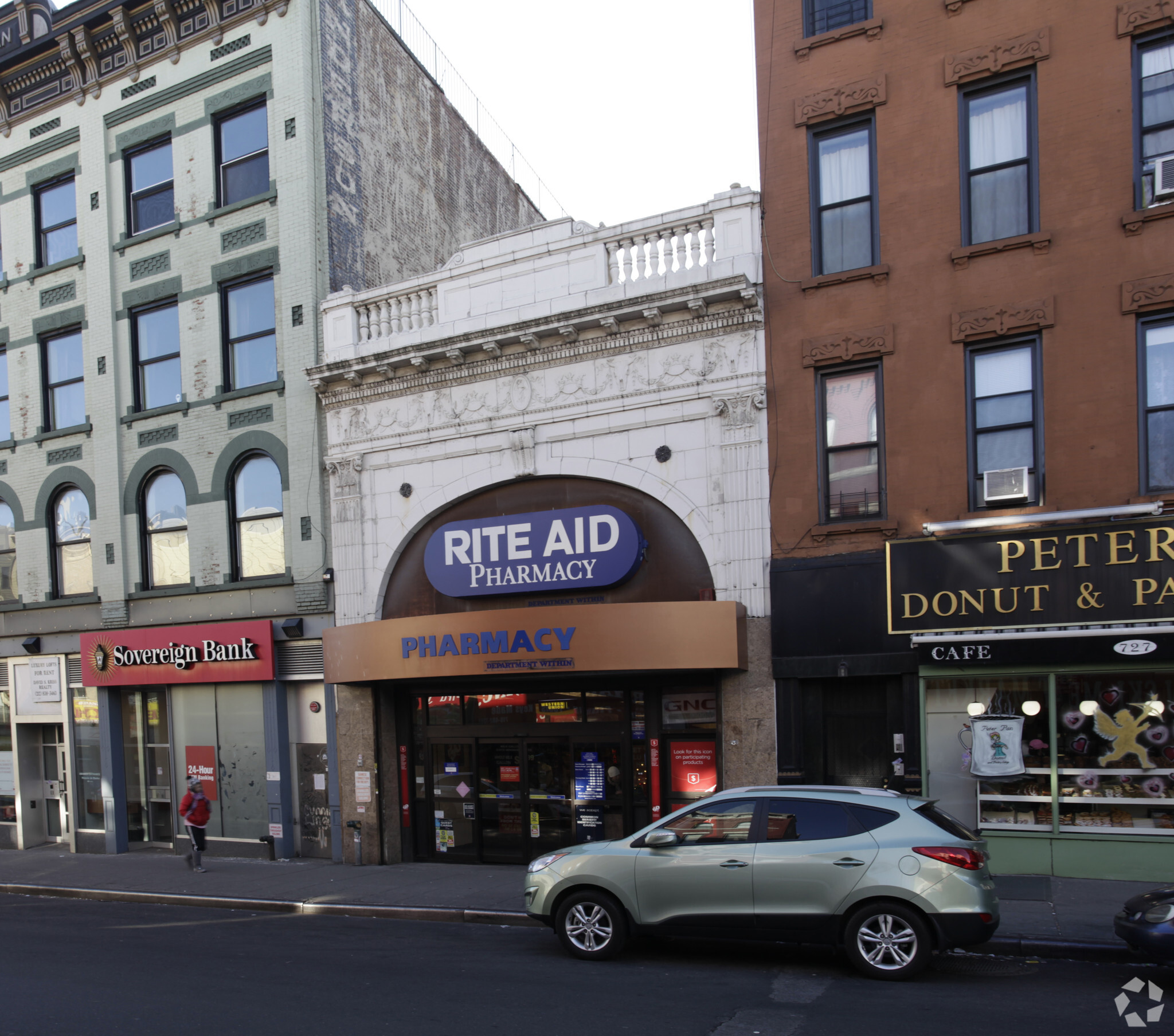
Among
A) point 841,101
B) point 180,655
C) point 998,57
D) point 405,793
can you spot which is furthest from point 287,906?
point 998,57

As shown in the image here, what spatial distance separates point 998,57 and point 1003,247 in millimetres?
2517

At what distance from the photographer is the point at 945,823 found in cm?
863

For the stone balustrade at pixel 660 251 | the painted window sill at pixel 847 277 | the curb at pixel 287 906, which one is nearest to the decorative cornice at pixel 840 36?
the stone balustrade at pixel 660 251

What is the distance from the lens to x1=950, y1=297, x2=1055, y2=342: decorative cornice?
12.3 metres

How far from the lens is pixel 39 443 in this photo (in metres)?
21.1

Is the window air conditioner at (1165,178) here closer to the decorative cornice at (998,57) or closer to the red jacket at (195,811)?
the decorative cornice at (998,57)

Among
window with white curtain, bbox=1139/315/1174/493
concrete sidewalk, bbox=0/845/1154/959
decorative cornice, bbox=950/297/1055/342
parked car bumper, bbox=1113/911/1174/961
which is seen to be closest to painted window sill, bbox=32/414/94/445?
concrete sidewalk, bbox=0/845/1154/959

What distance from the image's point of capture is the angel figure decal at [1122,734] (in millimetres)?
11742

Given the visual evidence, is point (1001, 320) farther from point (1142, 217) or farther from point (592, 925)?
point (592, 925)

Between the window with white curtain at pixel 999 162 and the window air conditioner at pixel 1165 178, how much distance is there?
4.54ft

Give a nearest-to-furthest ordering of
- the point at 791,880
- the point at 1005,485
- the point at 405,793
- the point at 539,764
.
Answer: the point at 791,880, the point at 1005,485, the point at 539,764, the point at 405,793

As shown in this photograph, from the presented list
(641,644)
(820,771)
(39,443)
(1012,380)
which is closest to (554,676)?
(641,644)

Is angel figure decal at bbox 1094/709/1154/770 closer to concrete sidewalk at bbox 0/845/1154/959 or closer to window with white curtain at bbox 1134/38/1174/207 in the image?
concrete sidewalk at bbox 0/845/1154/959

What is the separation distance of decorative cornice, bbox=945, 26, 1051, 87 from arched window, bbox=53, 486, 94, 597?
17968 mm
